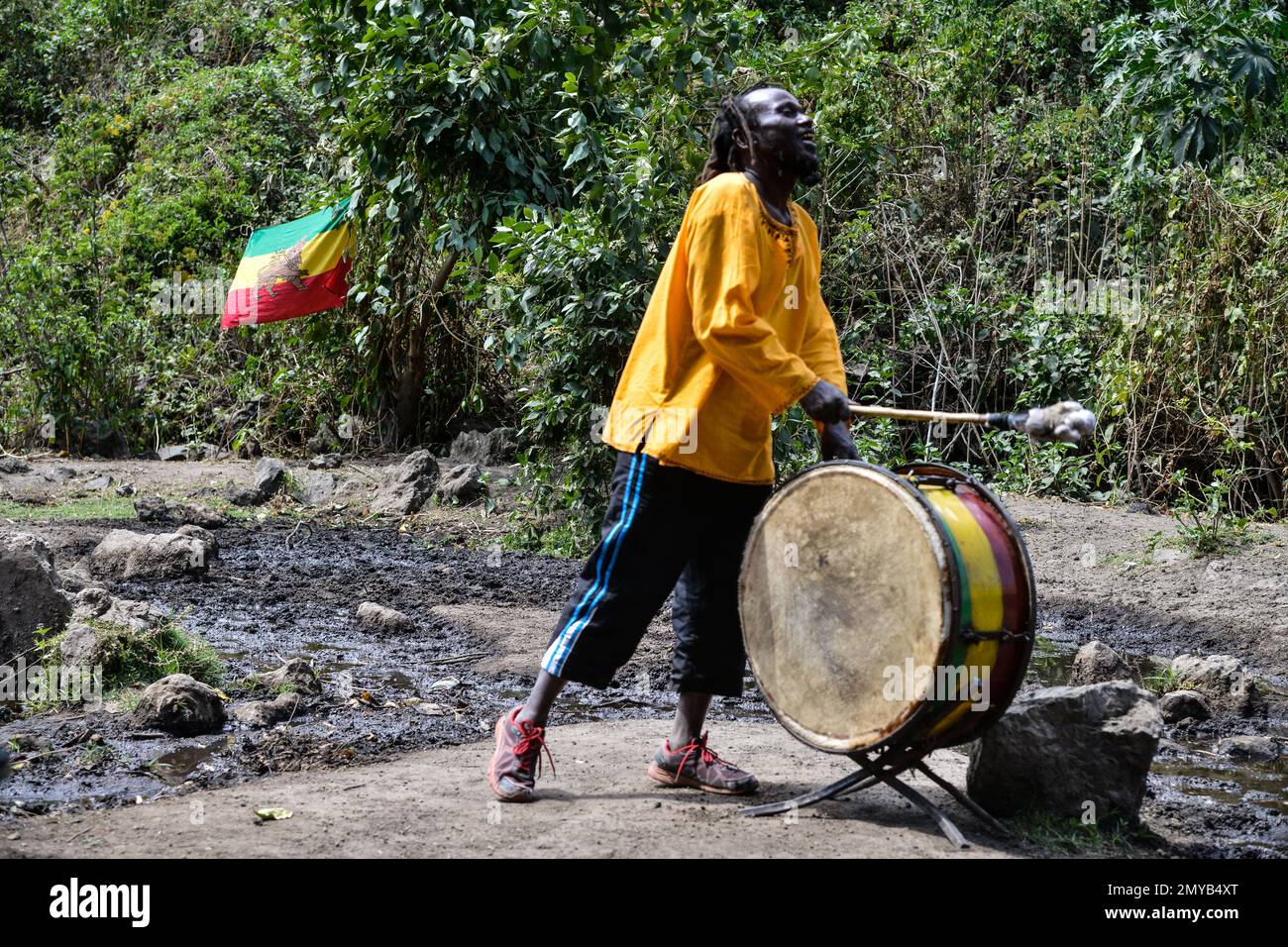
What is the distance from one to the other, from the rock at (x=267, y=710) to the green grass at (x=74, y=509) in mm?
4697

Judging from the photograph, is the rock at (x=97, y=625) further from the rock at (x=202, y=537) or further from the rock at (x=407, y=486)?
the rock at (x=407, y=486)

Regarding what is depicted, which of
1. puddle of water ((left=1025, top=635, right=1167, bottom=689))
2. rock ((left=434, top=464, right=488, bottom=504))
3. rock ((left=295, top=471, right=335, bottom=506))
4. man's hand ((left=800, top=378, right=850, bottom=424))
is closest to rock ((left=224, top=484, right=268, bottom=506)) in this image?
rock ((left=295, top=471, right=335, bottom=506))

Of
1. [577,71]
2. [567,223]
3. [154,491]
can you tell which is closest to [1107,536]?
[567,223]

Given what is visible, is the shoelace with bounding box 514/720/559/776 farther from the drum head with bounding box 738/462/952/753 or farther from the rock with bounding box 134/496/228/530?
the rock with bounding box 134/496/228/530

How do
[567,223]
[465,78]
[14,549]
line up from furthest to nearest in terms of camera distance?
[465,78] < [567,223] < [14,549]

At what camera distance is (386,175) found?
919 cm

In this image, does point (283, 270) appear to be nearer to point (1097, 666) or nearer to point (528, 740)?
point (1097, 666)

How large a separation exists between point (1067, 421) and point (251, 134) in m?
12.8

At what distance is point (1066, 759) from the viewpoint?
11.6 feet

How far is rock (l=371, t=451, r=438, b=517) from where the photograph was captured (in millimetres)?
9523

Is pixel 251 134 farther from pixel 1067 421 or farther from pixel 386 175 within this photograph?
pixel 1067 421

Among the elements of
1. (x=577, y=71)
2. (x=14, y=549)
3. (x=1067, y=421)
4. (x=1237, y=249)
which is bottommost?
(x=14, y=549)

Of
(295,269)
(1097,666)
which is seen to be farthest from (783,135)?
(295,269)

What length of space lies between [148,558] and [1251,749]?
5.51 meters
